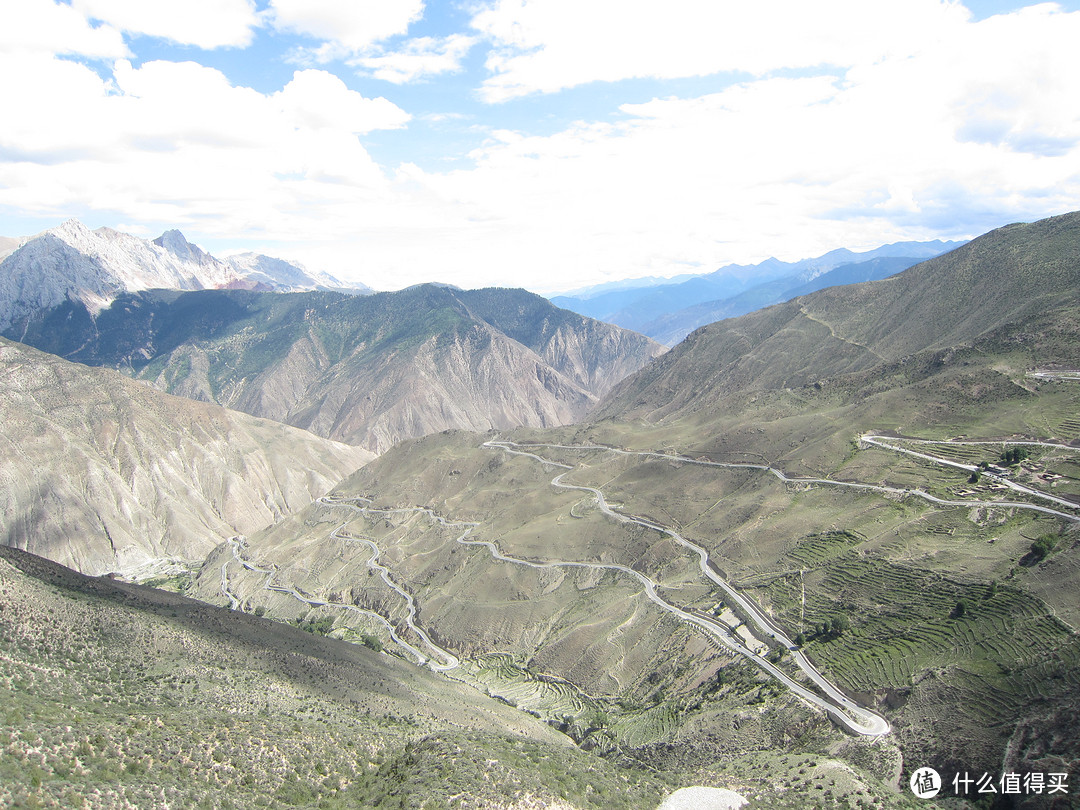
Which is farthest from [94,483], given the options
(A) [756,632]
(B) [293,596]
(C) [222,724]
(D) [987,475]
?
(D) [987,475]

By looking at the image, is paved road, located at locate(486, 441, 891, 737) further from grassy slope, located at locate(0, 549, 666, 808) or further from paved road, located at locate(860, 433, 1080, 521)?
grassy slope, located at locate(0, 549, 666, 808)

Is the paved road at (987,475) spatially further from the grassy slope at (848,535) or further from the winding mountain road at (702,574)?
the grassy slope at (848,535)

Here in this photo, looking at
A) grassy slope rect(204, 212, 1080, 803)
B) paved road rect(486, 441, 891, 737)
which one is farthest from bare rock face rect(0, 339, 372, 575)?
paved road rect(486, 441, 891, 737)

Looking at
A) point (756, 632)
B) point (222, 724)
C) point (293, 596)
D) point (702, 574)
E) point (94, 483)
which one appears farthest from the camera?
point (94, 483)

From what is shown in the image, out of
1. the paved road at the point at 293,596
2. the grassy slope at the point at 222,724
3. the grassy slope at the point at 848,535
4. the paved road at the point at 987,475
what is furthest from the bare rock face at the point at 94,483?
the paved road at the point at 987,475

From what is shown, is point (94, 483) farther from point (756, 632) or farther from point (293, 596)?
point (756, 632)

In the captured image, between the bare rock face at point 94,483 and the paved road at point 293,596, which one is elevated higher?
the bare rock face at point 94,483

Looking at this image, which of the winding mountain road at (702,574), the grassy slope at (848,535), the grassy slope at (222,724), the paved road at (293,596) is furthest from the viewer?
the paved road at (293,596)

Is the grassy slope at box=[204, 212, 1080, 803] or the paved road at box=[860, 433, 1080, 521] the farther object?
the paved road at box=[860, 433, 1080, 521]
